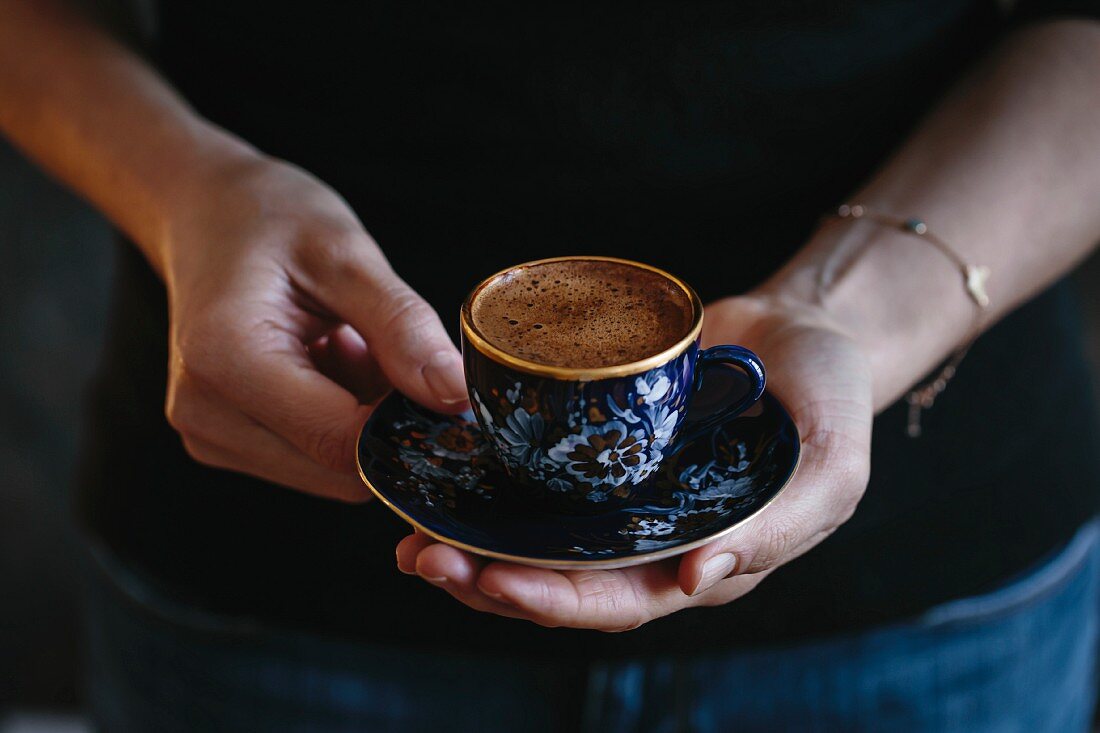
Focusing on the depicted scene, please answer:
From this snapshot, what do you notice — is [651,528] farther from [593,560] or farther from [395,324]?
[395,324]

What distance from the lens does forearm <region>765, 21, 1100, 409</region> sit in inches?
33.8

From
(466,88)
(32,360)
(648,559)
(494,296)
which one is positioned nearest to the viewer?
(648,559)

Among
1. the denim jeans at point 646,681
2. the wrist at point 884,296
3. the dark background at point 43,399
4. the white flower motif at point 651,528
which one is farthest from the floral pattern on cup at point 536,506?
the dark background at point 43,399

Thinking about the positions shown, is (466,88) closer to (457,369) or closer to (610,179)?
(610,179)

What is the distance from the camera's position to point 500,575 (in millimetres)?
601

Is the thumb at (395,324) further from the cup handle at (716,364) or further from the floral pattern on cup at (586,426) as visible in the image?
the cup handle at (716,364)

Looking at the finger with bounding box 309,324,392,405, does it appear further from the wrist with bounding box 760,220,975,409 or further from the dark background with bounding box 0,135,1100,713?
the dark background with bounding box 0,135,1100,713

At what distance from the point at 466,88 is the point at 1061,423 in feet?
2.15

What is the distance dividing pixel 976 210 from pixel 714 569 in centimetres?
47

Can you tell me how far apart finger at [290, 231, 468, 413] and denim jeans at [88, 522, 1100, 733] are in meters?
0.33

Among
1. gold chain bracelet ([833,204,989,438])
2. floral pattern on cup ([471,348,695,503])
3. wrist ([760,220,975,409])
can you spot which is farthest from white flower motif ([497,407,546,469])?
gold chain bracelet ([833,204,989,438])

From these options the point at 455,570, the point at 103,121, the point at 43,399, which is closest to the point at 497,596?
the point at 455,570

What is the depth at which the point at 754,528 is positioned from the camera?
0.64m

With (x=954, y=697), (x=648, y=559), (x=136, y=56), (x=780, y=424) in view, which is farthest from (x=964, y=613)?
(x=136, y=56)
